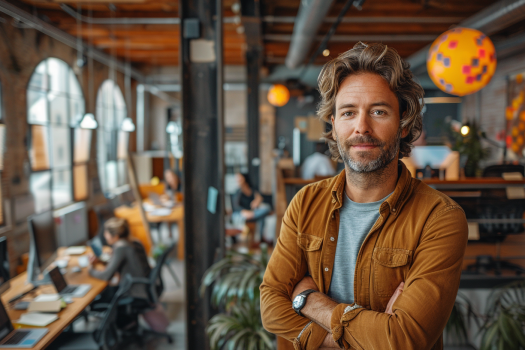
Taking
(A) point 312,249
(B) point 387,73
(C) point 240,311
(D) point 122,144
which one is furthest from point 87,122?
(B) point 387,73

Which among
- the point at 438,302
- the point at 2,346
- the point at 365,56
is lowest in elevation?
the point at 2,346

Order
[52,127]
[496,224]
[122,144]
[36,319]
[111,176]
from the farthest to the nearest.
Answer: [122,144]
[111,176]
[52,127]
[496,224]
[36,319]

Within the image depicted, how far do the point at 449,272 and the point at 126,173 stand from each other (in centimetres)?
1047

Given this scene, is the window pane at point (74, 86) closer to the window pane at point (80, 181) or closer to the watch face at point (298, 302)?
the window pane at point (80, 181)

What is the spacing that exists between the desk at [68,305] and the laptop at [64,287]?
60mm

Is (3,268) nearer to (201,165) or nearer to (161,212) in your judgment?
(201,165)

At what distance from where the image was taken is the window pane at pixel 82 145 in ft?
27.3

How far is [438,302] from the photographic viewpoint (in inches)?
47.0

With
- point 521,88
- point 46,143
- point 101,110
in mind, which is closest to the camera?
point 46,143

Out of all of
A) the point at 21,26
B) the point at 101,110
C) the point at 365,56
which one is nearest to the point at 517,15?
the point at 365,56

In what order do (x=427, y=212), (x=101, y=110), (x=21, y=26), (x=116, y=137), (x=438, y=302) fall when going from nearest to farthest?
(x=438, y=302) < (x=427, y=212) < (x=21, y=26) < (x=101, y=110) < (x=116, y=137)

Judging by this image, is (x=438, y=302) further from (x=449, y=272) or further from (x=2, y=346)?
(x=2, y=346)

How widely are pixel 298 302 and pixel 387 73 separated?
0.88 meters

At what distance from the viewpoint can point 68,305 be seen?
10.2ft
